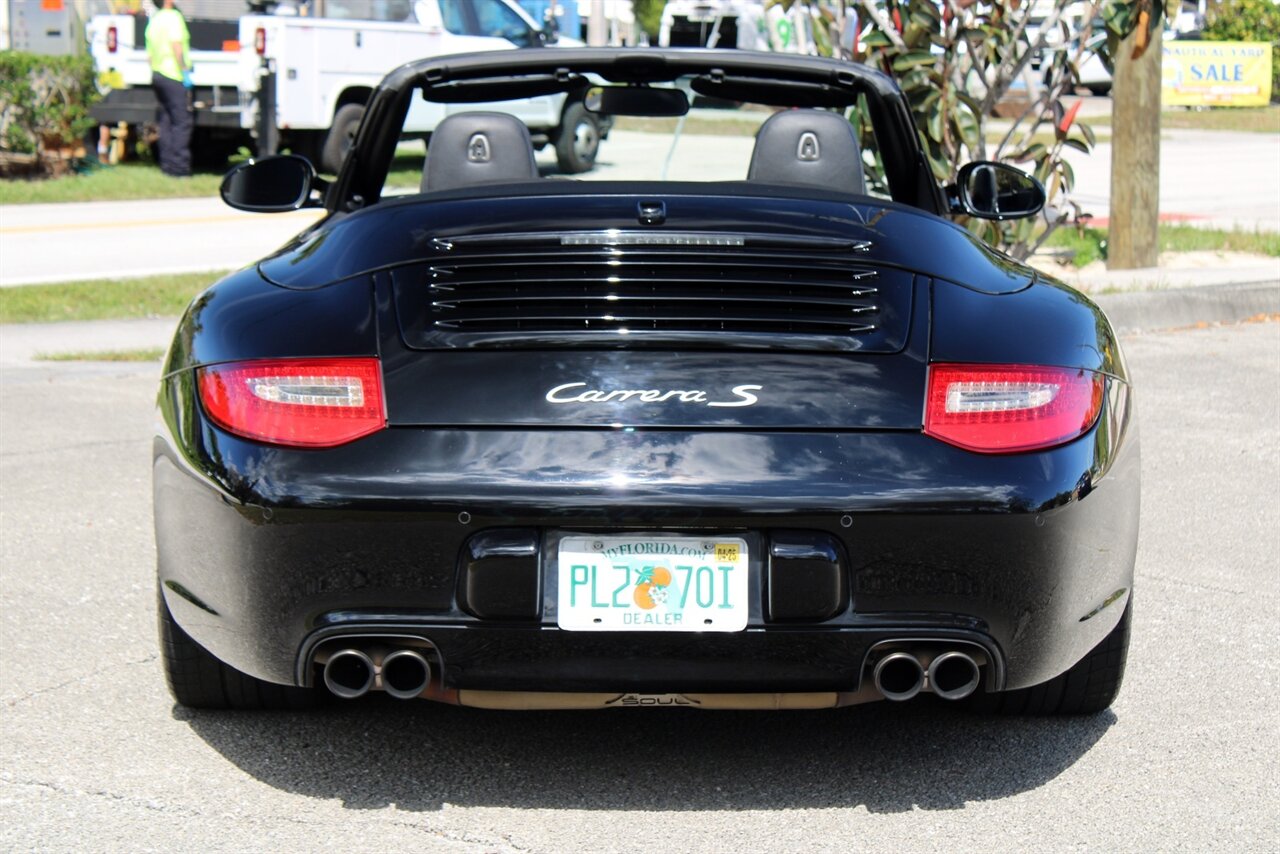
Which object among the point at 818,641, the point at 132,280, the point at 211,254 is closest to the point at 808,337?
the point at 818,641

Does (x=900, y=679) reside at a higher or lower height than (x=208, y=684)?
higher

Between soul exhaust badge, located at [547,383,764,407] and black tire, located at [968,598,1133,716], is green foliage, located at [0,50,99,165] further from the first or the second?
soul exhaust badge, located at [547,383,764,407]

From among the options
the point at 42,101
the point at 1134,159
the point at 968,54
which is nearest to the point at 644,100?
the point at 968,54

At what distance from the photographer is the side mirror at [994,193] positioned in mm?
4590

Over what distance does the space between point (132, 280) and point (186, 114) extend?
7.55 meters

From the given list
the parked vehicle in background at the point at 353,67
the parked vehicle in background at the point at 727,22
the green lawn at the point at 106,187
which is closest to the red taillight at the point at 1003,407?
the parked vehicle in background at the point at 353,67

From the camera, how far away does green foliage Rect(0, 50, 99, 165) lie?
17.9m

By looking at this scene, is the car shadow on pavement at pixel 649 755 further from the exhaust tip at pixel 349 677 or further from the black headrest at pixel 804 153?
the black headrest at pixel 804 153

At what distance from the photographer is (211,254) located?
42.2 feet

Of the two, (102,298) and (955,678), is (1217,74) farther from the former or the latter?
(955,678)

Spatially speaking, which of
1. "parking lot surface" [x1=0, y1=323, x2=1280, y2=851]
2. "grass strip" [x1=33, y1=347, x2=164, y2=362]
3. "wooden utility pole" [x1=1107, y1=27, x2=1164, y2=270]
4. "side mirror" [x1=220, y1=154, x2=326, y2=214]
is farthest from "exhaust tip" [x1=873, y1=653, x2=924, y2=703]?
"wooden utility pole" [x1=1107, y1=27, x2=1164, y2=270]

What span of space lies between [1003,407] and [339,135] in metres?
14.6

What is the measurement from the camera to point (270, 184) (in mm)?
4590

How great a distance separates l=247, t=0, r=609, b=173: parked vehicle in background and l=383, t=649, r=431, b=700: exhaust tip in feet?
43.5
